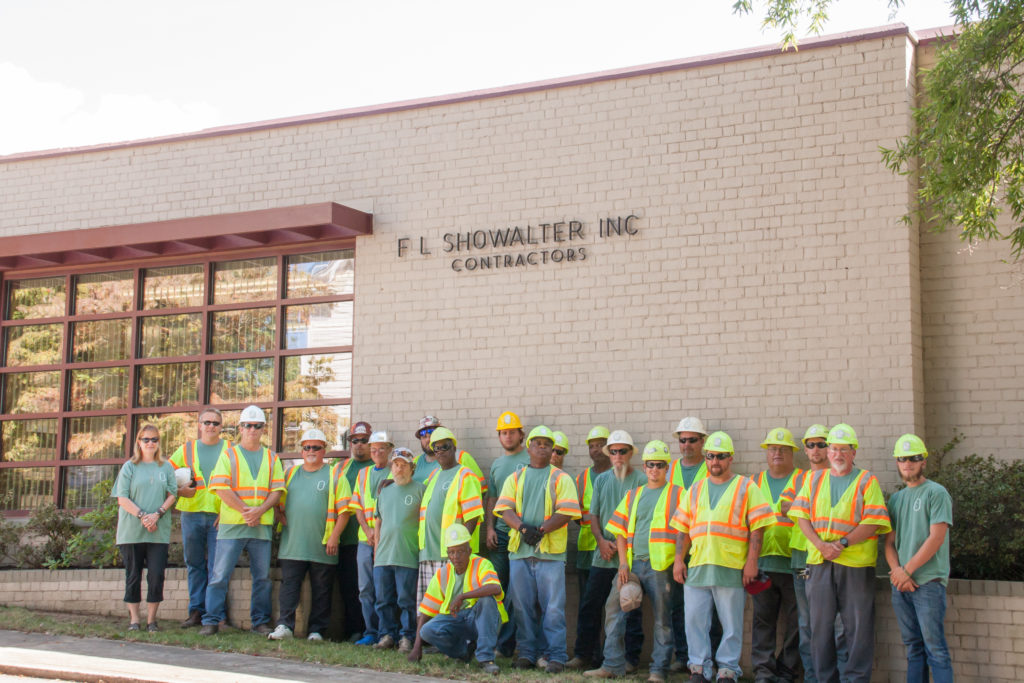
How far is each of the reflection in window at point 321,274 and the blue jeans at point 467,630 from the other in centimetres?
536

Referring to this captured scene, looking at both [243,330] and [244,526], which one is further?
[243,330]

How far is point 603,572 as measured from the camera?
35.1 feet

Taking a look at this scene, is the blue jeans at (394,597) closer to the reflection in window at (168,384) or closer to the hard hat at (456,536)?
the hard hat at (456,536)

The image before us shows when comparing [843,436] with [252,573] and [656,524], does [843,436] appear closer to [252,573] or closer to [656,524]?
[656,524]

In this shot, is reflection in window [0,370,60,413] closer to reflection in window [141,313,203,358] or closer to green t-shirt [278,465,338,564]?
reflection in window [141,313,203,358]

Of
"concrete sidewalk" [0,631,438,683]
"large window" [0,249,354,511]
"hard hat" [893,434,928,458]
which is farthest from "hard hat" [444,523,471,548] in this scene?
"large window" [0,249,354,511]

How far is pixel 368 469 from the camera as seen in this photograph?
38.8 ft

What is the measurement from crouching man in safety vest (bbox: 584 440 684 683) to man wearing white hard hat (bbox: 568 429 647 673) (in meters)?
0.24

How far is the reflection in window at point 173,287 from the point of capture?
15.0 meters

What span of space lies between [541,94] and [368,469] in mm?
4869

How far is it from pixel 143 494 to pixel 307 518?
5.38 ft

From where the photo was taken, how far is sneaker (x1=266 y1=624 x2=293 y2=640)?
1116cm

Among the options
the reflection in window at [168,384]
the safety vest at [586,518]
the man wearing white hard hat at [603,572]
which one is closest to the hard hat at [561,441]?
the safety vest at [586,518]

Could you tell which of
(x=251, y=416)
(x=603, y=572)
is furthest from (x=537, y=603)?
(x=251, y=416)
